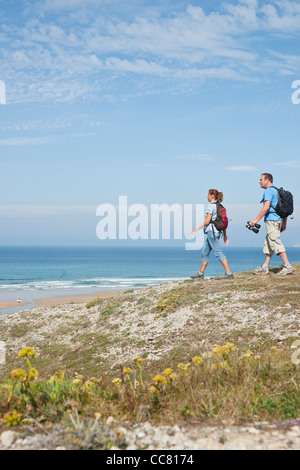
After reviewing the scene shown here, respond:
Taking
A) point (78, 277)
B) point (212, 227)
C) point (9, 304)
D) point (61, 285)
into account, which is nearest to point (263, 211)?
point (212, 227)

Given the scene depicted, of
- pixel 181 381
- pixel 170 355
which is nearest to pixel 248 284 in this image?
pixel 170 355

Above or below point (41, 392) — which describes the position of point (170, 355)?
below

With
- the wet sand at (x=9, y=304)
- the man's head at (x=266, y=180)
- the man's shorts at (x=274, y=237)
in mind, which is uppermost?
the man's head at (x=266, y=180)

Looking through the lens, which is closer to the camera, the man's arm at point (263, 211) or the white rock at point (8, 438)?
the white rock at point (8, 438)

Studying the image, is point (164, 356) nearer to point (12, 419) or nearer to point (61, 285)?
point (12, 419)

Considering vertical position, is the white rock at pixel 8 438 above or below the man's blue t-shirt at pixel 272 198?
below

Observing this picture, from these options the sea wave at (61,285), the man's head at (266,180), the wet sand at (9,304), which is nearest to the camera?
the man's head at (266,180)

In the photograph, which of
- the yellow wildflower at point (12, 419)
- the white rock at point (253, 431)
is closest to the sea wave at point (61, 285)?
the yellow wildflower at point (12, 419)

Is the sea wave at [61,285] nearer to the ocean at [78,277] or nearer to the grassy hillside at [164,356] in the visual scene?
the ocean at [78,277]

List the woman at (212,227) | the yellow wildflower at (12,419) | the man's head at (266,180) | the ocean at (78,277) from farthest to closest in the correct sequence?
the ocean at (78,277)
the woman at (212,227)
the man's head at (266,180)
the yellow wildflower at (12,419)

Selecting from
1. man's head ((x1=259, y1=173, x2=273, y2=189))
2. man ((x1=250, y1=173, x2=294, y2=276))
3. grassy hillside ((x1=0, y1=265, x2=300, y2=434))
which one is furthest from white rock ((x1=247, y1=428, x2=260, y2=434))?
man's head ((x1=259, y1=173, x2=273, y2=189))
